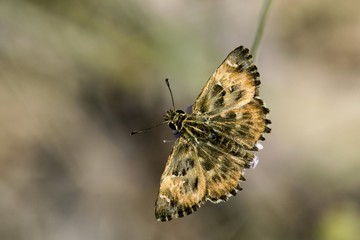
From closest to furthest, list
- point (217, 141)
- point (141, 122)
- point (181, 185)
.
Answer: point (181, 185) → point (217, 141) → point (141, 122)

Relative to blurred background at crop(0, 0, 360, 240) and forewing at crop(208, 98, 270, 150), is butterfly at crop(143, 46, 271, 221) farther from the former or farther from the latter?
blurred background at crop(0, 0, 360, 240)

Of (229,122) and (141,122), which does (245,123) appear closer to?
(229,122)

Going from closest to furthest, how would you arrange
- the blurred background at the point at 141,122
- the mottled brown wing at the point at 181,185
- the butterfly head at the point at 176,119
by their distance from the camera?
the mottled brown wing at the point at 181,185, the butterfly head at the point at 176,119, the blurred background at the point at 141,122

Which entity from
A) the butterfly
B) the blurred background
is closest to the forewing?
the butterfly

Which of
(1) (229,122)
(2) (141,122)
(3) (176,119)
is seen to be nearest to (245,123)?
(1) (229,122)

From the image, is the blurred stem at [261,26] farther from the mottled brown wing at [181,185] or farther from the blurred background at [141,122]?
the blurred background at [141,122]

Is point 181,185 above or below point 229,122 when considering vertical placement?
below

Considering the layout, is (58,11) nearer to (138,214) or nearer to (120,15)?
(120,15)

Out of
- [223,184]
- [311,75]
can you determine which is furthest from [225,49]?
[223,184]

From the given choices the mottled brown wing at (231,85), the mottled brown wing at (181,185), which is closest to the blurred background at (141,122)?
the mottled brown wing at (231,85)
